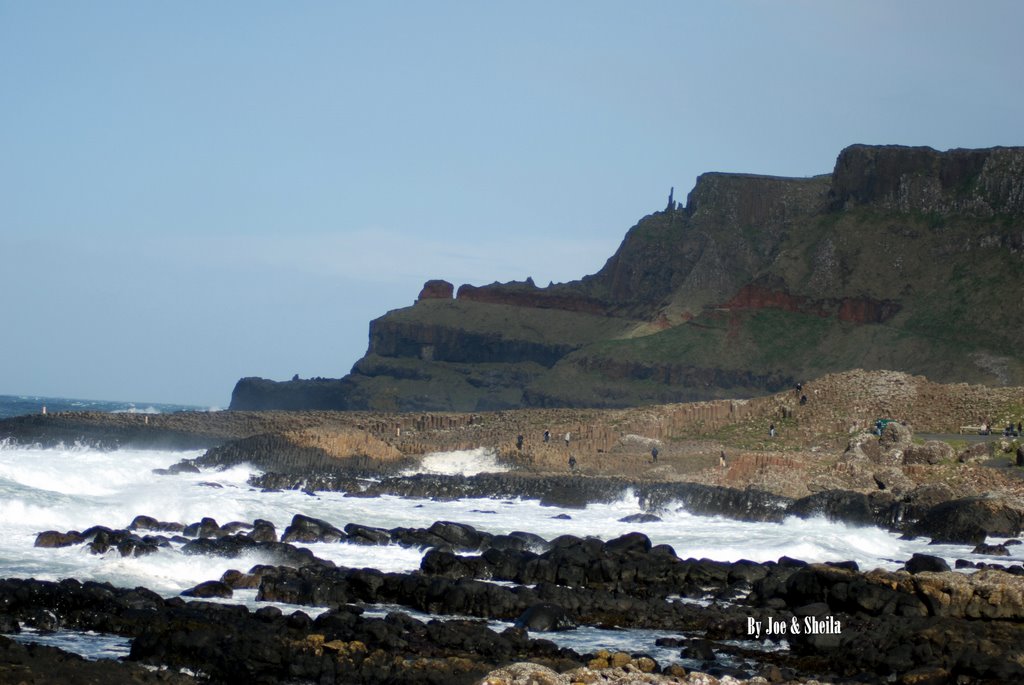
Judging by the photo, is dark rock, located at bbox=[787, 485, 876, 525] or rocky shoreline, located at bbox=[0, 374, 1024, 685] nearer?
rocky shoreline, located at bbox=[0, 374, 1024, 685]

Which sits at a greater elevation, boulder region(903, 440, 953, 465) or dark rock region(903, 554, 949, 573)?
boulder region(903, 440, 953, 465)

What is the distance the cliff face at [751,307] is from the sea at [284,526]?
62989 millimetres

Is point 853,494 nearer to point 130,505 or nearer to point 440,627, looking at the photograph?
point 130,505

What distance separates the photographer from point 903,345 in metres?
108

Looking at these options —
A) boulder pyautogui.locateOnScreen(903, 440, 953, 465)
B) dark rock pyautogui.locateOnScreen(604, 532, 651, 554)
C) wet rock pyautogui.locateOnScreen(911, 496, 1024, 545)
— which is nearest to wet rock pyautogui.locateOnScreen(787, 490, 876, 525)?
wet rock pyautogui.locateOnScreen(911, 496, 1024, 545)

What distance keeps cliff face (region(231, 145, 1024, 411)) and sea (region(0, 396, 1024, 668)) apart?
6299 centimetres

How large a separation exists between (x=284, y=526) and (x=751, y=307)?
9474cm

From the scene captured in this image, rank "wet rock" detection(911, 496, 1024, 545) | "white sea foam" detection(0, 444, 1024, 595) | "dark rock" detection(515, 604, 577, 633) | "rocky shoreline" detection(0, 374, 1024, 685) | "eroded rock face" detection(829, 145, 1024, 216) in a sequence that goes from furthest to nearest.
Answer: "eroded rock face" detection(829, 145, 1024, 216) → "wet rock" detection(911, 496, 1024, 545) → "white sea foam" detection(0, 444, 1024, 595) → "dark rock" detection(515, 604, 577, 633) → "rocky shoreline" detection(0, 374, 1024, 685)

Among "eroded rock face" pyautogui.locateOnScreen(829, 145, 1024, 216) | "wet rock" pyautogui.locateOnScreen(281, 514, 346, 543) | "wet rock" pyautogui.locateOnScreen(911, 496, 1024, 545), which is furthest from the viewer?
"eroded rock face" pyautogui.locateOnScreen(829, 145, 1024, 216)

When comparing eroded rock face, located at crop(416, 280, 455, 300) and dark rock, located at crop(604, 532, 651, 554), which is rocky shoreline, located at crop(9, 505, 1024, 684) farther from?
eroded rock face, located at crop(416, 280, 455, 300)

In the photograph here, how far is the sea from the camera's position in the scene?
25.5 meters

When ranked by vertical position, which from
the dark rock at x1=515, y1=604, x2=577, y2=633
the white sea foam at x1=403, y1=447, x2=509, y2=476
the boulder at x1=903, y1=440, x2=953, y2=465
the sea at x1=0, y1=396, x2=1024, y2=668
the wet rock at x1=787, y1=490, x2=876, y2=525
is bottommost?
the dark rock at x1=515, y1=604, x2=577, y2=633

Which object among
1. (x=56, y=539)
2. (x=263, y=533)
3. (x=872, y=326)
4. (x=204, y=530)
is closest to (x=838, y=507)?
(x=263, y=533)

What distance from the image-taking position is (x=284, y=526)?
35750 millimetres
